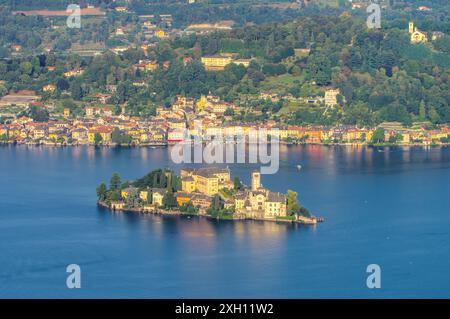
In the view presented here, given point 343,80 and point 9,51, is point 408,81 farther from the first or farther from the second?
point 9,51

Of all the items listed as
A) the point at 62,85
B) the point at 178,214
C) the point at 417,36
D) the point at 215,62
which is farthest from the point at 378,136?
the point at 178,214

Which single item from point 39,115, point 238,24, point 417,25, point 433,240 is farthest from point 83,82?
point 433,240

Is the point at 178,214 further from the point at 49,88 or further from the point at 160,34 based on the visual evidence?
the point at 160,34

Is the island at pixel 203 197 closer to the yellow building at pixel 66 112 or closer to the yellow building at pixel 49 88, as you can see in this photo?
the yellow building at pixel 66 112

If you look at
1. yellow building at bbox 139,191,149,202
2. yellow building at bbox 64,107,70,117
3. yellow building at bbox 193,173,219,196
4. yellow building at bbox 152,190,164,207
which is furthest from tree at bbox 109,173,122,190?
yellow building at bbox 64,107,70,117

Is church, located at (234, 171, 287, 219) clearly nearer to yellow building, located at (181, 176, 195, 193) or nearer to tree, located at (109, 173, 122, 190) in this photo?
yellow building, located at (181, 176, 195, 193)

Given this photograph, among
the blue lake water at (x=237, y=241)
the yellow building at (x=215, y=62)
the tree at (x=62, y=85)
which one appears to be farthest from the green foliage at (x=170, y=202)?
the yellow building at (x=215, y=62)
